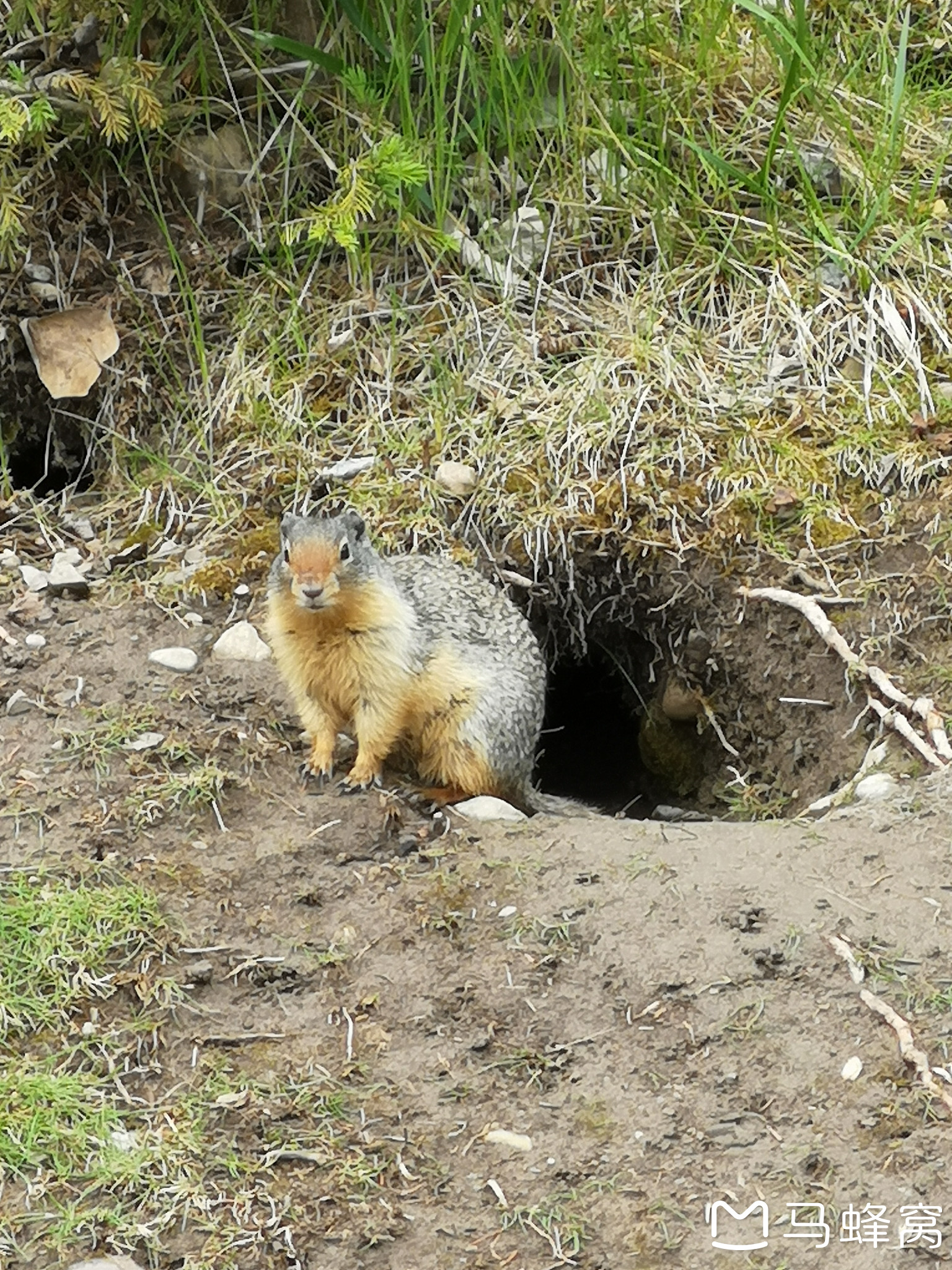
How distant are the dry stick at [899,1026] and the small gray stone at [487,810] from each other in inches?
42.1

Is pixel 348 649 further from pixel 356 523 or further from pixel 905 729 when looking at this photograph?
pixel 905 729

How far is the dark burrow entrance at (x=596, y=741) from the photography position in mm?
6398

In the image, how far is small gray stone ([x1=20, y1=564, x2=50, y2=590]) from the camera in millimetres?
5457

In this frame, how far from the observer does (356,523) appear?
462 cm

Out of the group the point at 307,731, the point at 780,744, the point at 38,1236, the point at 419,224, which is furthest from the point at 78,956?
the point at 419,224

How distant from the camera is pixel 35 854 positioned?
424cm

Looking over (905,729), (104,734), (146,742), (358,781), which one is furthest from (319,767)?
(905,729)

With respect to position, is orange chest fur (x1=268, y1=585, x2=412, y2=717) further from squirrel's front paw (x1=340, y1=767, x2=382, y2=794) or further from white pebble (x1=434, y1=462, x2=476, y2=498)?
white pebble (x1=434, y1=462, x2=476, y2=498)

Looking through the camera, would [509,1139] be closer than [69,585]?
Yes

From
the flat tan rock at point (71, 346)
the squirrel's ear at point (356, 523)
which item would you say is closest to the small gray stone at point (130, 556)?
the flat tan rock at point (71, 346)

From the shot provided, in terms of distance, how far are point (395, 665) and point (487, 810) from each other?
0.48m

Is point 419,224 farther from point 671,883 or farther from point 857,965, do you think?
point 857,965

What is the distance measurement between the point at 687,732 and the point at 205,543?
185 centimetres

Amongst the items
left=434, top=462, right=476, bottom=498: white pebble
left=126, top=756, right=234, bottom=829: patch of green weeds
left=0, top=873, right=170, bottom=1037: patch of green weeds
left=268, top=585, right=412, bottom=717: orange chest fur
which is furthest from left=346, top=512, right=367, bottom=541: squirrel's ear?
left=0, top=873, right=170, bottom=1037: patch of green weeds
